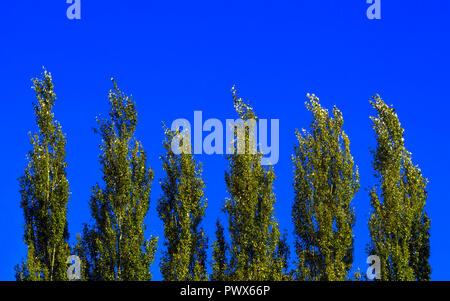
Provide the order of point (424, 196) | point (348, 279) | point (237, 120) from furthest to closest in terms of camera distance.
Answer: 1. point (424, 196)
2. point (237, 120)
3. point (348, 279)

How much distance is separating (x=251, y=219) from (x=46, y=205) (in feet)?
30.7

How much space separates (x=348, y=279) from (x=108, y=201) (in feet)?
37.3

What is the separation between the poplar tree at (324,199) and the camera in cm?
2856

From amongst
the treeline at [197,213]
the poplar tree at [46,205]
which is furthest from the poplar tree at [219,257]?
the poplar tree at [46,205]

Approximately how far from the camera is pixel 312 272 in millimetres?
28562

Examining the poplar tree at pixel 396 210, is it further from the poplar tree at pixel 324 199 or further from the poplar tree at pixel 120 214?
the poplar tree at pixel 120 214

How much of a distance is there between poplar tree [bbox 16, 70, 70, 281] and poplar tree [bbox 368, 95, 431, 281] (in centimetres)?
1448

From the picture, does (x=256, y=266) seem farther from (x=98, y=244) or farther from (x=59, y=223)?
(x=59, y=223)

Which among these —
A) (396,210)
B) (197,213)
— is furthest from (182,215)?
(396,210)

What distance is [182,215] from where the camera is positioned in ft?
95.0

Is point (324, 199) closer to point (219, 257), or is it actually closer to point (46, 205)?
point (219, 257)

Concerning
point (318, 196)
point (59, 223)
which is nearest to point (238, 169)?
point (318, 196)
